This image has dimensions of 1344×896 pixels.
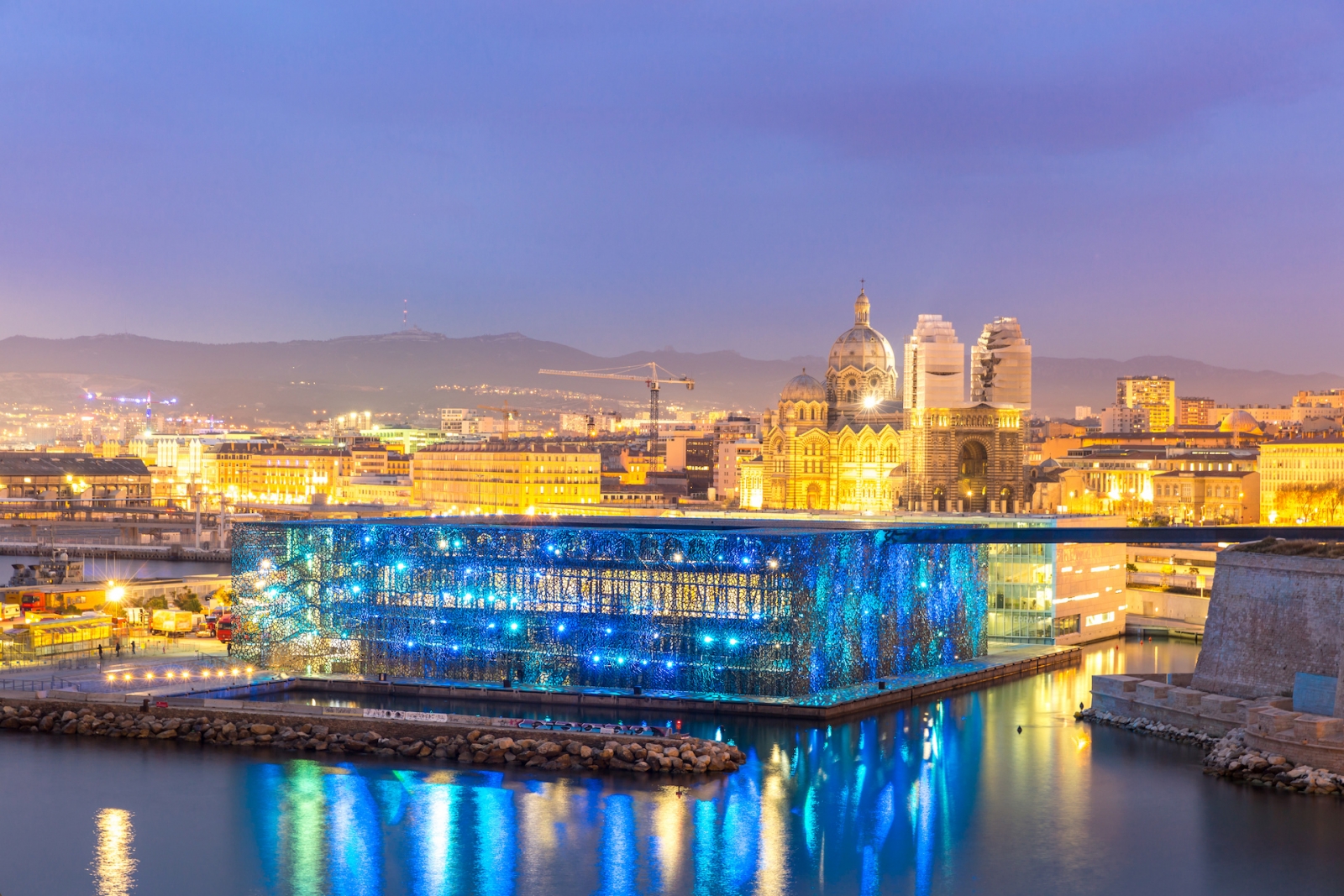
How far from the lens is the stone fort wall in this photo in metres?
31.7

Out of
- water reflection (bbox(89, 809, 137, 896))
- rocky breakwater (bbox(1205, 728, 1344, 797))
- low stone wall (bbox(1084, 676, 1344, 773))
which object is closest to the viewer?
water reflection (bbox(89, 809, 137, 896))

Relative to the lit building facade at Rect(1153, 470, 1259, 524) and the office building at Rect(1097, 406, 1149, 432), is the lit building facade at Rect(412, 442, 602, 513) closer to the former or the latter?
the lit building facade at Rect(1153, 470, 1259, 524)

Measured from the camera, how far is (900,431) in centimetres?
7544

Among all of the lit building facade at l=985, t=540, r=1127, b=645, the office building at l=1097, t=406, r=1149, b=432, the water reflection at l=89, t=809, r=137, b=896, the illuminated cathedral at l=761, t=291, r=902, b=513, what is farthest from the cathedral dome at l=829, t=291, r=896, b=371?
the office building at l=1097, t=406, r=1149, b=432

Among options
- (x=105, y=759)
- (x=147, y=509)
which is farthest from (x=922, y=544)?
(x=147, y=509)

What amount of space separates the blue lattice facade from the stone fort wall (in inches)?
258

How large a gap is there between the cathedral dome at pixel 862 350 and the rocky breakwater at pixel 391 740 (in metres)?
52.1

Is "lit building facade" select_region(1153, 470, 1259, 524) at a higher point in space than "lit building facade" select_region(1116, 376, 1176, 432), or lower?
lower

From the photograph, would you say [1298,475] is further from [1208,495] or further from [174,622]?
[174,622]

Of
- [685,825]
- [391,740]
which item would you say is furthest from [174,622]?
[685,825]

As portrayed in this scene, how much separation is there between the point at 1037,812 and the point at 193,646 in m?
21.7

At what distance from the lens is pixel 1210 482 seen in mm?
88562

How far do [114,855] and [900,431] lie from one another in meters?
54.9

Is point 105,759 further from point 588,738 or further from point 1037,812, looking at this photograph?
point 1037,812
